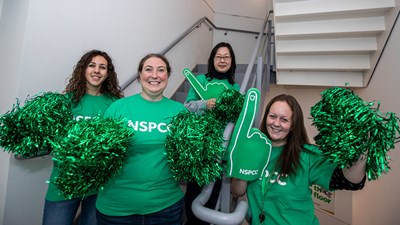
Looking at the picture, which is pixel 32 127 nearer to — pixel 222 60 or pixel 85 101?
pixel 85 101

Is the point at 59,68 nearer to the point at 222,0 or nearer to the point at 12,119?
the point at 12,119

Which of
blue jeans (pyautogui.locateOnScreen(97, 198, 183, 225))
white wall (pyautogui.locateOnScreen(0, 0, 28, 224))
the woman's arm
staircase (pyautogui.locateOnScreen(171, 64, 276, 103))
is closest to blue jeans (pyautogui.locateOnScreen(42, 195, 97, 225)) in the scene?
blue jeans (pyautogui.locateOnScreen(97, 198, 183, 225))

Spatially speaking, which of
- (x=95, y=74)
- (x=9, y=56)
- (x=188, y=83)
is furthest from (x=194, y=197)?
(x=188, y=83)

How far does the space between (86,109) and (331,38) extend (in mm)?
2402

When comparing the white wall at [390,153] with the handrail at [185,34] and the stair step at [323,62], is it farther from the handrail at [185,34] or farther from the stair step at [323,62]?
the handrail at [185,34]

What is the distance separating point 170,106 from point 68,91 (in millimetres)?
589

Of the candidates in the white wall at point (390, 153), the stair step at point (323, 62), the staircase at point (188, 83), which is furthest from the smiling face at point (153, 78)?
the white wall at point (390, 153)

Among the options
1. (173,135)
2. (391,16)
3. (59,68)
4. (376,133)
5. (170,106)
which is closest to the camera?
(376,133)

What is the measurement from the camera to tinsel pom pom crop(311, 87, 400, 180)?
604 mm

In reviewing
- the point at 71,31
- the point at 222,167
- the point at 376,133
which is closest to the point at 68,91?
the point at 71,31

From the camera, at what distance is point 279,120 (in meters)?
0.91

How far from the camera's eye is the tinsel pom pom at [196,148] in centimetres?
72

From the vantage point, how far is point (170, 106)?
0.95 meters

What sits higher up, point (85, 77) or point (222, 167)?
point (85, 77)
